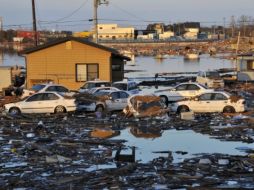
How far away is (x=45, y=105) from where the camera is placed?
104 ft

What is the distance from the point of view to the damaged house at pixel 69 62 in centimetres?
4494

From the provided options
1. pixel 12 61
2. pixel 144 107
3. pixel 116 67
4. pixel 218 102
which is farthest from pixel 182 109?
pixel 12 61

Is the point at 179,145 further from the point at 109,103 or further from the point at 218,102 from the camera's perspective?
the point at 109,103

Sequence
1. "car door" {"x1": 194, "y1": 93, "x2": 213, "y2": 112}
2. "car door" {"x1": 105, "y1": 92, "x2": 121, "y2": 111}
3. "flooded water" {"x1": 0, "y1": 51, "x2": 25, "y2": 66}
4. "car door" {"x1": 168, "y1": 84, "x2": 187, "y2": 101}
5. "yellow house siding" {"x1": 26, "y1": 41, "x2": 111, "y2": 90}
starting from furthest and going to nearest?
"flooded water" {"x1": 0, "y1": 51, "x2": 25, "y2": 66}, "yellow house siding" {"x1": 26, "y1": 41, "x2": 111, "y2": 90}, "car door" {"x1": 168, "y1": 84, "x2": 187, "y2": 101}, "car door" {"x1": 105, "y1": 92, "x2": 121, "y2": 111}, "car door" {"x1": 194, "y1": 93, "x2": 213, "y2": 112}

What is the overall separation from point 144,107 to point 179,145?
925cm

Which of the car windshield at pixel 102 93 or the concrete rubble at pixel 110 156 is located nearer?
the concrete rubble at pixel 110 156

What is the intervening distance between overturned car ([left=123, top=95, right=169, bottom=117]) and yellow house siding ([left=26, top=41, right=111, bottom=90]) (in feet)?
48.8

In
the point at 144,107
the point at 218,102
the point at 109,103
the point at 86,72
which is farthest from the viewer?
the point at 86,72

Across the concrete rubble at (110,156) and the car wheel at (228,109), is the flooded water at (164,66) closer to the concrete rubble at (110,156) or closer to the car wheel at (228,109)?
the car wheel at (228,109)

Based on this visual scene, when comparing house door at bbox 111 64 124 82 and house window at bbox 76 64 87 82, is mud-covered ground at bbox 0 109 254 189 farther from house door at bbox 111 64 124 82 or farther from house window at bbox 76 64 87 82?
house door at bbox 111 64 124 82

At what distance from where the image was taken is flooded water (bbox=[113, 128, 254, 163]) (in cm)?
1906

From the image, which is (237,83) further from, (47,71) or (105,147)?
(105,147)

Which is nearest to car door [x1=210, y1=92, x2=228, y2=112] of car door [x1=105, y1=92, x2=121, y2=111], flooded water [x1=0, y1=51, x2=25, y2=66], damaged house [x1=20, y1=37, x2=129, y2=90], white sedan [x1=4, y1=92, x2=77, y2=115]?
car door [x1=105, y1=92, x2=121, y2=111]

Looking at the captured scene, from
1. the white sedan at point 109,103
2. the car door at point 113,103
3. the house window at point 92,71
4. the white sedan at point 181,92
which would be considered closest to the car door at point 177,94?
the white sedan at point 181,92
